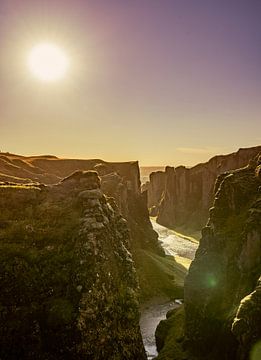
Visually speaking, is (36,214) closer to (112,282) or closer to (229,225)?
(112,282)

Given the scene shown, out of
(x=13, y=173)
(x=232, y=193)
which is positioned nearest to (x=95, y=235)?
(x=232, y=193)

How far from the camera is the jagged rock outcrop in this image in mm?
48844

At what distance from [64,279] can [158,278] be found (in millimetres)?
74315

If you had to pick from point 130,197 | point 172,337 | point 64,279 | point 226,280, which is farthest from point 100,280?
point 130,197

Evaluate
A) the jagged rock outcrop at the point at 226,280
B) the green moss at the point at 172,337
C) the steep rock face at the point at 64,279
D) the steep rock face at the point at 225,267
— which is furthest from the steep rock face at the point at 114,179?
the steep rock face at the point at 64,279

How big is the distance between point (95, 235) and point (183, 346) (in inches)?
1136

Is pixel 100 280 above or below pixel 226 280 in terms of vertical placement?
above

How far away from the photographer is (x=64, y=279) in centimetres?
3878

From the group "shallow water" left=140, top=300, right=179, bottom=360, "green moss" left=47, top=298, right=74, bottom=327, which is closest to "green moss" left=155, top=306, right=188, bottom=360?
"shallow water" left=140, top=300, right=179, bottom=360

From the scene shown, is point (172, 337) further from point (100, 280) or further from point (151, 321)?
point (100, 280)

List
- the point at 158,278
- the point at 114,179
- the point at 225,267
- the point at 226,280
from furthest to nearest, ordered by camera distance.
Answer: the point at 114,179 → the point at 158,278 → the point at 225,267 → the point at 226,280

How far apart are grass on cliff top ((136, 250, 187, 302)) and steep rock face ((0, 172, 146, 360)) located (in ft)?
189

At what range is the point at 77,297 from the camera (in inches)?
1455

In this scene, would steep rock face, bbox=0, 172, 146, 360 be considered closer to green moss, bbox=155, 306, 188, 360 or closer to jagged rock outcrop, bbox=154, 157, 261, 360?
jagged rock outcrop, bbox=154, 157, 261, 360
